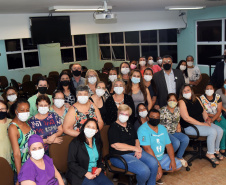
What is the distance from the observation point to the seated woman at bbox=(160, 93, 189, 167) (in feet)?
14.8

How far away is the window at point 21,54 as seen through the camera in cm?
1148

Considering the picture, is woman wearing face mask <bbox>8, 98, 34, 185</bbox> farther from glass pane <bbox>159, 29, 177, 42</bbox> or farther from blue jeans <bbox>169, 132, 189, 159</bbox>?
glass pane <bbox>159, 29, 177, 42</bbox>

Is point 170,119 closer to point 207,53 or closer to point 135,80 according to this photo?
point 135,80

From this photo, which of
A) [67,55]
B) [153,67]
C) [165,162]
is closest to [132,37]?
[67,55]

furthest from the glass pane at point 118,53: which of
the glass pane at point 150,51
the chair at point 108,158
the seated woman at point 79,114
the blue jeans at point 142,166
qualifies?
the blue jeans at point 142,166

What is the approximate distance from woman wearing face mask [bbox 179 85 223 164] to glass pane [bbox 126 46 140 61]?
24.5 ft

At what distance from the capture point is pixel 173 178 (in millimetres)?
4289

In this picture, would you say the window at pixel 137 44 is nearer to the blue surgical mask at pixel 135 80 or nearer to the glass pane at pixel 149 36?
the glass pane at pixel 149 36

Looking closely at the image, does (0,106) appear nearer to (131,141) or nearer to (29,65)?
(131,141)

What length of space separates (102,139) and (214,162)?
6.77 feet

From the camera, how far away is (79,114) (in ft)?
12.6

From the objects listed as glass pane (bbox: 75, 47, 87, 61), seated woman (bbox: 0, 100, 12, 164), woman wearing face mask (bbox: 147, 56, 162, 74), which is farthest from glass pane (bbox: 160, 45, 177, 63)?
seated woman (bbox: 0, 100, 12, 164)

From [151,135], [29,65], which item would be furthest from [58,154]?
[29,65]

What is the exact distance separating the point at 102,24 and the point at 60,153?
5287 mm
